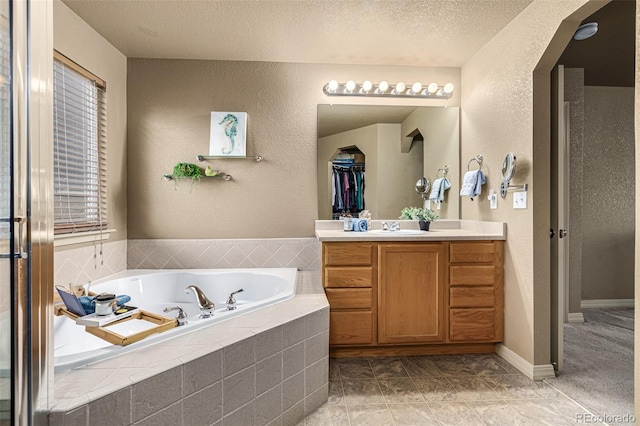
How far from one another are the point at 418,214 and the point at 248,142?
1607 millimetres

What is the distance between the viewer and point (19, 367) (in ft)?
3.22

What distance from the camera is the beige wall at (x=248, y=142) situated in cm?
298

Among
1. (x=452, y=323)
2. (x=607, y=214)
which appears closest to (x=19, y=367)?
(x=452, y=323)

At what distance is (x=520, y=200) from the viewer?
228 cm

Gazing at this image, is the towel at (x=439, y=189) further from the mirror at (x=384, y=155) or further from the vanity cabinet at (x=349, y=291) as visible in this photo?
the vanity cabinet at (x=349, y=291)

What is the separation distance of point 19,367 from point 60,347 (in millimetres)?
666

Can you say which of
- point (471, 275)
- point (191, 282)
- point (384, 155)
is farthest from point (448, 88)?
point (191, 282)

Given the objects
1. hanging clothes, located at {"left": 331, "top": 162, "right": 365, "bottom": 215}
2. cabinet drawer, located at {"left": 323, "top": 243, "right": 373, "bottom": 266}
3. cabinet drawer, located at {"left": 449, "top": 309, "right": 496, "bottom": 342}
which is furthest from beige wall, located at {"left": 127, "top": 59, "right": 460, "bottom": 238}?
cabinet drawer, located at {"left": 449, "top": 309, "right": 496, "bottom": 342}

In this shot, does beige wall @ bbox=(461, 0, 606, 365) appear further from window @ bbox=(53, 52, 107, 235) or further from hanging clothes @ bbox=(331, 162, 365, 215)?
window @ bbox=(53, 52, 107, 235)

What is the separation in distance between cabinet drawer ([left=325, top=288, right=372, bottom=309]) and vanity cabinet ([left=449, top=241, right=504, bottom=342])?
2.02ft

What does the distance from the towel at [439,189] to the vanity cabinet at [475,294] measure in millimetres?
716

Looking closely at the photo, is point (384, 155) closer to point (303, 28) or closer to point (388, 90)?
point (388, 90)

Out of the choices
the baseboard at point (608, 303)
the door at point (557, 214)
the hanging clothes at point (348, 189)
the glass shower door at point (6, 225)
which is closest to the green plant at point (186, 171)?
the hanging clothes at point (348, 189)

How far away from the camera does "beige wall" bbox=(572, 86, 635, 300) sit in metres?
3.59
